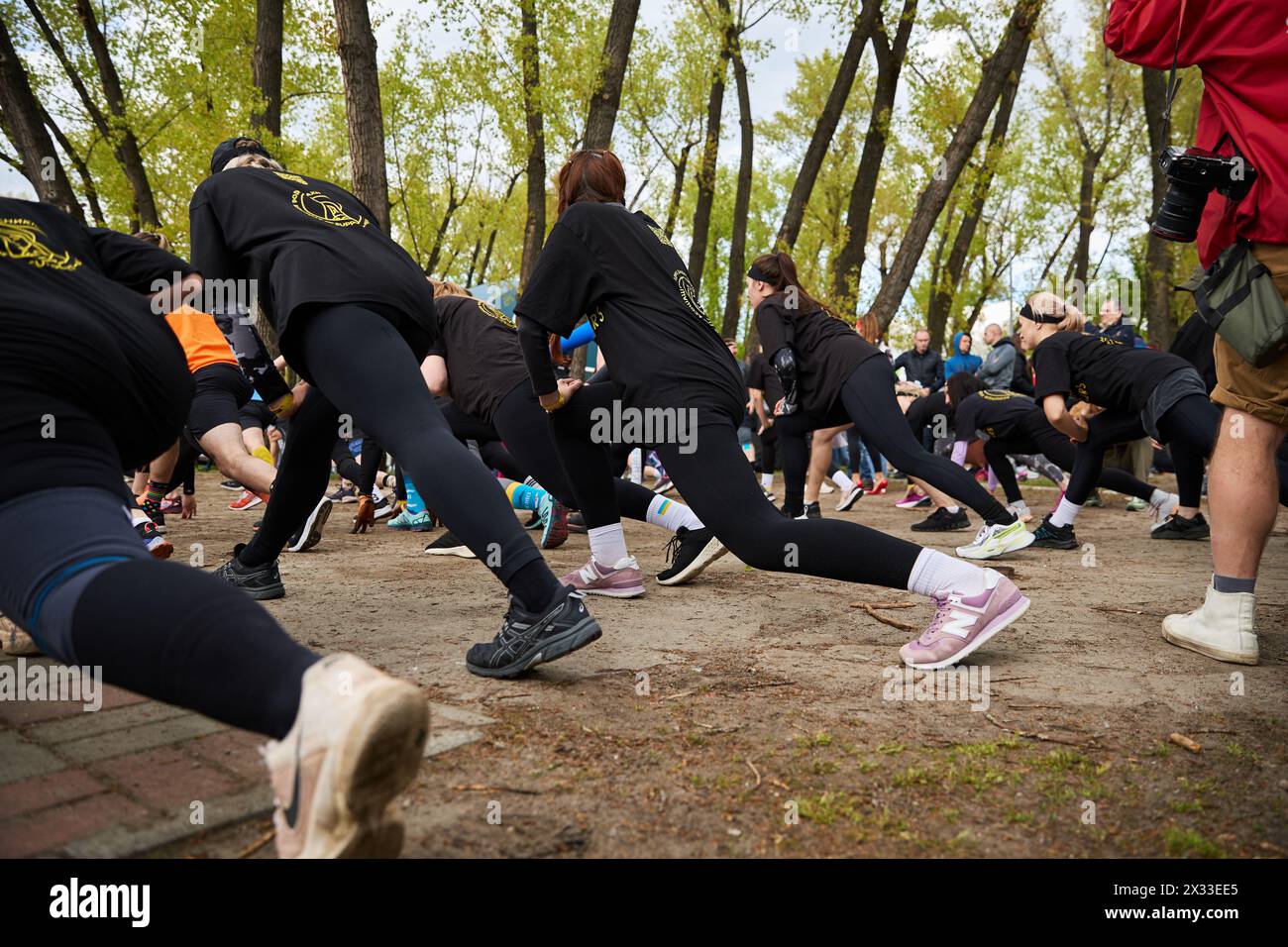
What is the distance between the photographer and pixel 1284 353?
10.3ft

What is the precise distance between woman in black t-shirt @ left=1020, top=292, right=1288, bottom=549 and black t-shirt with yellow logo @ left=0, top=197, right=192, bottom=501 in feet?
17.9

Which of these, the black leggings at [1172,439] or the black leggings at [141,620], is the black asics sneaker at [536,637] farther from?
the black leggings at [1172,439]

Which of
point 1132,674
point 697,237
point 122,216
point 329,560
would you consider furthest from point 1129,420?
point 122,216

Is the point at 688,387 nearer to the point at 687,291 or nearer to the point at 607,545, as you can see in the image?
the point at 687,291

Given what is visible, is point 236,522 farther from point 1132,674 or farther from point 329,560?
point 1132,674

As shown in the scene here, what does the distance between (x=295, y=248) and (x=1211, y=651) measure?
130 inches

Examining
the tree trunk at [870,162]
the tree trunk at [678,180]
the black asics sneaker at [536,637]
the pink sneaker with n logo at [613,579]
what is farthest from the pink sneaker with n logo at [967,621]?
the tree trunk at [678,180]

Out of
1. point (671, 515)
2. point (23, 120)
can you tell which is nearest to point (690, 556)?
point (671, 515)

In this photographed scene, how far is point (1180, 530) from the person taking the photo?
7.30 meters

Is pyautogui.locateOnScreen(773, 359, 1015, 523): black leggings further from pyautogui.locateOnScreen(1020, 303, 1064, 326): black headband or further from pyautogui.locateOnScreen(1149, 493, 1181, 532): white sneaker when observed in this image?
pyautogui.locateOnScreen(1149, 493, 1181, 532): white sneaker

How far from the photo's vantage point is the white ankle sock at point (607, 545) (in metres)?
4.38

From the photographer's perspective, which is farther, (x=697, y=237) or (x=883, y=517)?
(x=697, y=237)

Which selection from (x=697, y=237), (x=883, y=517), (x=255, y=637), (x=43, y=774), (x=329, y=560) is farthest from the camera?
(x=697, y=237)

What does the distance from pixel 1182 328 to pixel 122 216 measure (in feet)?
72.0
